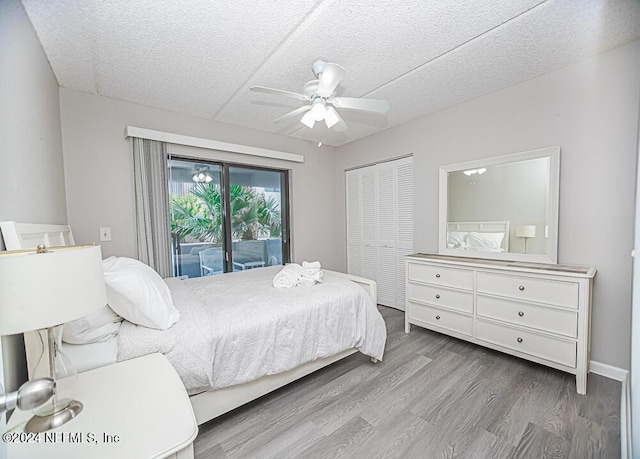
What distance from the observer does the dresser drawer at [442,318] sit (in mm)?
2447

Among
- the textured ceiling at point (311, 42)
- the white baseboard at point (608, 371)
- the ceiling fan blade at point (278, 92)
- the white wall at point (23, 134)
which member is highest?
the textured ceiling at point (311, 42)

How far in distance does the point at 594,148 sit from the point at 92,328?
352 centimetres

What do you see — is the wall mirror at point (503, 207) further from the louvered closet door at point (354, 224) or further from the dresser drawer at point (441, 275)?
the louvered closet door at point (354, 224)

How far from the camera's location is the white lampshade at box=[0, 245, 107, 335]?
70 centimetres

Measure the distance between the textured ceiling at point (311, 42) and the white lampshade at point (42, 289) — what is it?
4.85ft

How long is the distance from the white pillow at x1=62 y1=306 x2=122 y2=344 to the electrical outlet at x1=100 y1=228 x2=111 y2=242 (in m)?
1.42

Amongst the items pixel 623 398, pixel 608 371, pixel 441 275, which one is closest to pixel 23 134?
pixel 441 275

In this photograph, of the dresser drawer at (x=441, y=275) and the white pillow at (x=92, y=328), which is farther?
the dresser drawer at (x=441, y=275)

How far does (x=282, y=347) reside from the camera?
175 centimetres

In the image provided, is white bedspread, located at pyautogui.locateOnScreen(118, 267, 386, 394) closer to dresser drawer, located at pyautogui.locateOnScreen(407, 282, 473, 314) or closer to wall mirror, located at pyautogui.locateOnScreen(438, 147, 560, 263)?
dresser drawer, located at pyautogui.locateOnScreen(407, 282, 473, 314)

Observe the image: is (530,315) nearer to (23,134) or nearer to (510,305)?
(510,305)

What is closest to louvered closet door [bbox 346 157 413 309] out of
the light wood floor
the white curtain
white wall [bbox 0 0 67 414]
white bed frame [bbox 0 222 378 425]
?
the light wood floor

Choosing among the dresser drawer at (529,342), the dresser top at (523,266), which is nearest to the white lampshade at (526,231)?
the dresser top at (523,266)

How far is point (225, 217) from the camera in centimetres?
324
